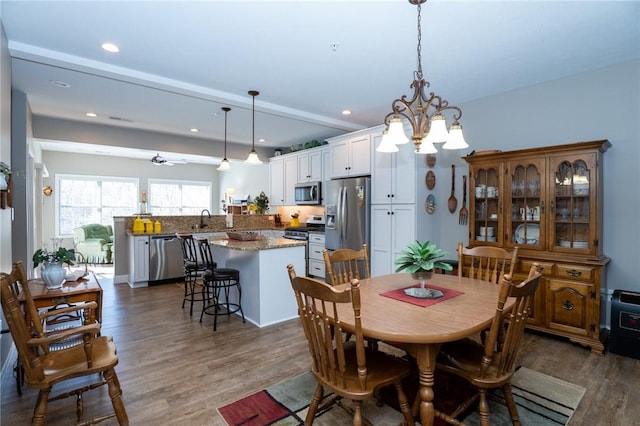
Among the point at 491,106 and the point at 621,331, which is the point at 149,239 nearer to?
the point at 491,106

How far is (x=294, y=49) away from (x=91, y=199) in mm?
8341

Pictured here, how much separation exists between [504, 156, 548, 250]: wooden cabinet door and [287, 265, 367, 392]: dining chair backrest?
272 centimetres

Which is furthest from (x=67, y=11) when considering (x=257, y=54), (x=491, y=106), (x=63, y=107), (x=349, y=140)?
(x=491, y=106)

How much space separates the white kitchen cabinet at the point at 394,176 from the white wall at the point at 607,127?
110 cm

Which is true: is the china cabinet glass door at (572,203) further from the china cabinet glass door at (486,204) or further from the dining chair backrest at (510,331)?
the dining chair backrest at (510,331)

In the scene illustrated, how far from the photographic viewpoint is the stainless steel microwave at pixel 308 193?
19.3 feet

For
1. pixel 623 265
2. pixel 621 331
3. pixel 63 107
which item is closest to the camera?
pixel 621 331

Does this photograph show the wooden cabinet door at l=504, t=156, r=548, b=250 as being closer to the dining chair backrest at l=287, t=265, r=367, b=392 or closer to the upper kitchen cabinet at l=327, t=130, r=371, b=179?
the upper kitchen cabinet at l=327, t=130, r=371, b=179

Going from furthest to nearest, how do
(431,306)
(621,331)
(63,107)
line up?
(63,107) < (621,331) < (431,306)

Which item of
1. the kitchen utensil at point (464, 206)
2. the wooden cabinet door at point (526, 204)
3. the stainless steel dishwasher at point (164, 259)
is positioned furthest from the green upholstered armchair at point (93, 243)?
the wooden cabinet door at point (526, 204)

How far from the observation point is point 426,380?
→ 5.21 ft

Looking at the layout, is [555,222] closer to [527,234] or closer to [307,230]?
[527,234]

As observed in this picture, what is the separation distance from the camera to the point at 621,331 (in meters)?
2.80

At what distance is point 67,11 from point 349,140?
3575 millimetres
